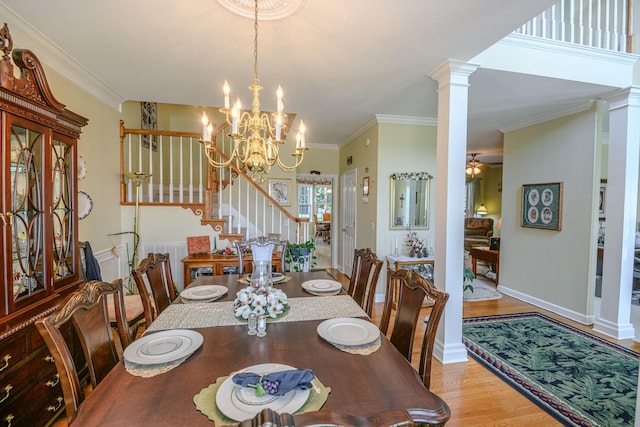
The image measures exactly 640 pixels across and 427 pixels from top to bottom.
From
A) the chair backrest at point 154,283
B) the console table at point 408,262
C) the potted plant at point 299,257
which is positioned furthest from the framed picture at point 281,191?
the chair backrest at point 154,283

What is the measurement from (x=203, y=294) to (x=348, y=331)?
1117mm

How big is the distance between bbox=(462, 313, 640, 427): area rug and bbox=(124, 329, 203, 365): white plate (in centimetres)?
241

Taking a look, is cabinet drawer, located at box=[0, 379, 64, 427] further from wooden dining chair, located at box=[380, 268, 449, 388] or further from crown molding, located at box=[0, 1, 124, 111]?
crown molding, located at box=[0, 1, 124, 111]

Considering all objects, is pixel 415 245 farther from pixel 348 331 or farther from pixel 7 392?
pixel 7 392

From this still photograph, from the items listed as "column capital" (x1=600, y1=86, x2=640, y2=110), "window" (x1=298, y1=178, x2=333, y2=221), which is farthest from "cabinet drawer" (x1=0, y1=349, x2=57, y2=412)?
"window" (x1=298, y1=178, x2=333, y2=221)

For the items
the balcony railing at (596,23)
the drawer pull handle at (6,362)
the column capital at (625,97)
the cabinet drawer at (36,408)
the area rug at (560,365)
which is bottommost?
the area rug at (560,365)

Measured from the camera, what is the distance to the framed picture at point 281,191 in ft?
17.4

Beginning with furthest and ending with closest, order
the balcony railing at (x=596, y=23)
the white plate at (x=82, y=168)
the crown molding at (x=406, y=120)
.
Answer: the crown molding at (x=406, y=120), the balcony railing at (x=596, y=23), the white plate at (x=82, y=168)

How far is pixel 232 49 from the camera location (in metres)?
2.37

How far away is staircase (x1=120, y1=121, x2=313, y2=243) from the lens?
3768mm

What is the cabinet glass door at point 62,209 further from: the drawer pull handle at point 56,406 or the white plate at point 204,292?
the white plate at point 204,292

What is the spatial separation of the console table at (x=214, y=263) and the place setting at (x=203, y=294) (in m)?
1.32

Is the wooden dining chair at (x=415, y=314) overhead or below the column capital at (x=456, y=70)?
below

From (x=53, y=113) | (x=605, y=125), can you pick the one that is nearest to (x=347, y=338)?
(x=53, y=113)
